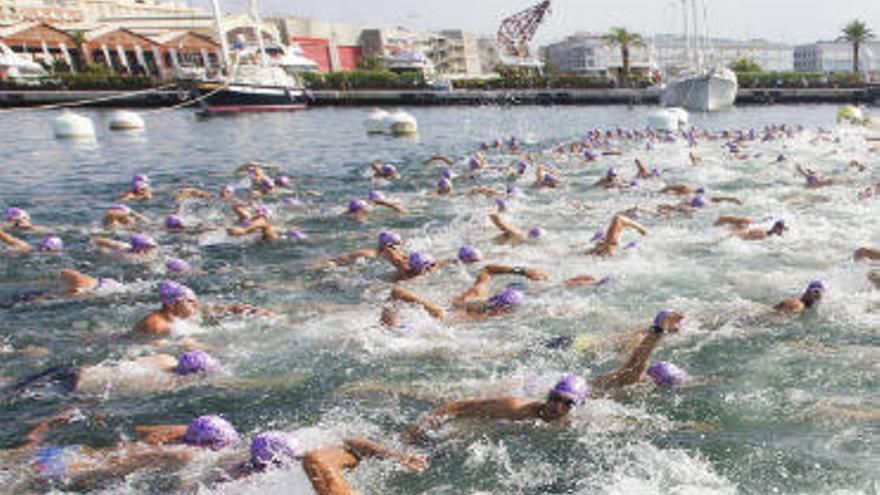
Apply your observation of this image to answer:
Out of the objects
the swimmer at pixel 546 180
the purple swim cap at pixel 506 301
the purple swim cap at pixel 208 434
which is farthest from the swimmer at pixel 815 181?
the purple swim cap at pixel 208 434

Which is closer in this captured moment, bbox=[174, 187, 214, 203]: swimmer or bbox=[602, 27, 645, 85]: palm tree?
bbox=[174, 187, 214, 203]: swimmer

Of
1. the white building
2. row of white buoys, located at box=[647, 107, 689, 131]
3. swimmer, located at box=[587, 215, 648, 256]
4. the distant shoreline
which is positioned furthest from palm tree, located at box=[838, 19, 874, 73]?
the white building

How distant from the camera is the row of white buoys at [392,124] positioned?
39594mm

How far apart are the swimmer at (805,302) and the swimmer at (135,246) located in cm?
1101

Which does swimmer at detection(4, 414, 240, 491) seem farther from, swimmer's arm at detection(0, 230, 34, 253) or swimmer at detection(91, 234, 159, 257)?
swimmer's arm at detection(0, 230, 34, 253)

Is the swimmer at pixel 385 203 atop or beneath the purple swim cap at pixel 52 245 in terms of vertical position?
beneath

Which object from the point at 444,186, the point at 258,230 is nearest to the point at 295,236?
the point at 258,230

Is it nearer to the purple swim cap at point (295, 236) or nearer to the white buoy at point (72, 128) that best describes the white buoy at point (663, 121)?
the purple swim cap at point (295, 236)

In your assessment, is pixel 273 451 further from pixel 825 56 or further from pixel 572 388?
pixel 825 56

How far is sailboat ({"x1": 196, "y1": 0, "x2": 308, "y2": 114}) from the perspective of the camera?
53719mm

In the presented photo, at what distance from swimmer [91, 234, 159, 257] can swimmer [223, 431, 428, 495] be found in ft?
28.6

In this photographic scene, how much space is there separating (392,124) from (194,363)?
3277cm

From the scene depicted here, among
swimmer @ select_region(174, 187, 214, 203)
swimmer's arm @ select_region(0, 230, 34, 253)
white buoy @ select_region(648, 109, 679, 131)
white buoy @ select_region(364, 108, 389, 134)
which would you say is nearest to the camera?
swimmer's arm @ select_region(0, 230, 34, 253)

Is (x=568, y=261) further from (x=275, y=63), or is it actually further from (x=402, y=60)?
(x=402, y=60)
